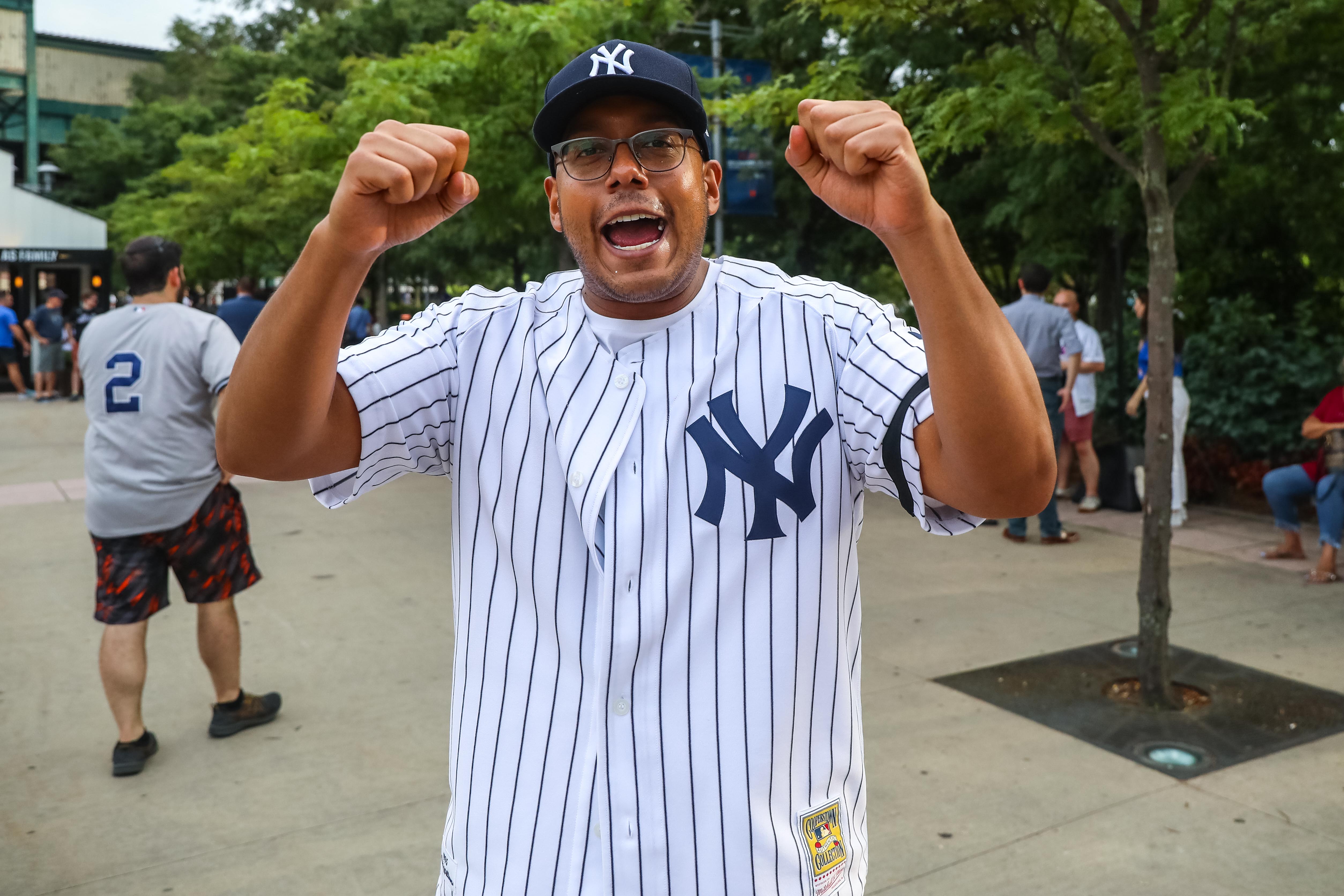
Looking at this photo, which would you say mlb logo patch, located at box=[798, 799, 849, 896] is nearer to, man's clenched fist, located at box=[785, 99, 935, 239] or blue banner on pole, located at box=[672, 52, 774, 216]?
man's clenched fist, located at box=[785, 99, 935, 239]

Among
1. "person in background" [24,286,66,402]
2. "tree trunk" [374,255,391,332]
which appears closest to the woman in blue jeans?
"tree trunk" [374,255,391,332]

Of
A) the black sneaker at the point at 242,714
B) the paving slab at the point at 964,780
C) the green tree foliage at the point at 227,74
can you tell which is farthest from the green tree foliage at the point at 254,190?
the paving slab at the point at 964,780

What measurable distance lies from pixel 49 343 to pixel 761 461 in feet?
70.3

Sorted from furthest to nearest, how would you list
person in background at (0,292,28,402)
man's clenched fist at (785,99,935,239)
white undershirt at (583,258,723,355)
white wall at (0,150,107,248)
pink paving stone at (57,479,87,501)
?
white wall at (0,150,107,248) < person in background at (0,292,28,402) < pink paving stone at (57,479,87,501) < white undershirt at (583,258,723,355) < man's clenched fist at (785,99,935,239)

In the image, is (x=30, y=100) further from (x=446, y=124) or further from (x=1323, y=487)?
(x=1323, y=487)

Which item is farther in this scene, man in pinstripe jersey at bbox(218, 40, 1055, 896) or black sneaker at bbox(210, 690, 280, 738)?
black sneaker at bbox(210, 690, 280, 738)

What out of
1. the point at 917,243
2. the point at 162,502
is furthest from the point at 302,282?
the point at 162,502

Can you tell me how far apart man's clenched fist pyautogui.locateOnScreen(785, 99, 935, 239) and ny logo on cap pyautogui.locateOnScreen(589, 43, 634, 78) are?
331 mm

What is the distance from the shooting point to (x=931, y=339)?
145 cm

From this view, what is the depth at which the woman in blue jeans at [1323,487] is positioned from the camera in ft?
22.6

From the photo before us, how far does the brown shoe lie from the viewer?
827 centimetres

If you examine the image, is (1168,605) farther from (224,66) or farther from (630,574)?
(224,66)

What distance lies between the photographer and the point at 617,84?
169cm

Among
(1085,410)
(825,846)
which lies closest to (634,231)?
(825,846)
